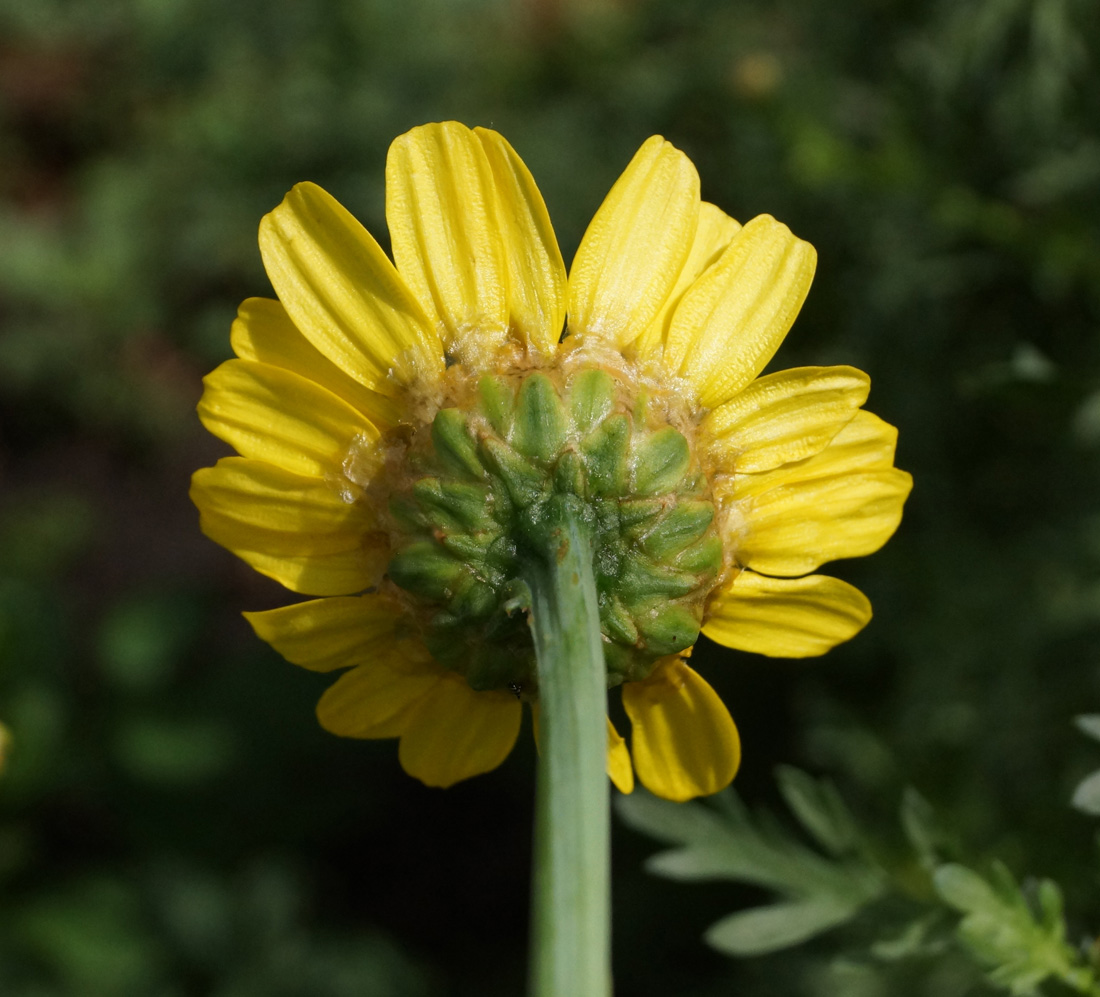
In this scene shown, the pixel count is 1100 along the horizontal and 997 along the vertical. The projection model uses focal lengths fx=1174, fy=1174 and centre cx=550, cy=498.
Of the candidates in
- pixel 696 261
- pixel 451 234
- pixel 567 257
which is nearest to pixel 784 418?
pixel 696 261

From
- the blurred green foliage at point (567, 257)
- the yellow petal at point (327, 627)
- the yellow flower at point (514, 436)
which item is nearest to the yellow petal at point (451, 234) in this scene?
the yellow flower at point (514, 436)

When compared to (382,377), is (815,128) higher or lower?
higher

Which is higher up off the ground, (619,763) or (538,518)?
(538,518)

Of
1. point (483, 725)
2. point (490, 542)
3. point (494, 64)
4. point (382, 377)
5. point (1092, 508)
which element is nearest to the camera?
point (490, 542)

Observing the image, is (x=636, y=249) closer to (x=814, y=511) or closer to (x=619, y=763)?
(x=814, y=511)

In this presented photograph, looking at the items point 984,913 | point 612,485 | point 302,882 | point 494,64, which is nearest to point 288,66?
point 494,64

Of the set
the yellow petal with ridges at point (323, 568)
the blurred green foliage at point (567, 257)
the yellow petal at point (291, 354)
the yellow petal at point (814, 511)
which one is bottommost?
the yellow petal with ridges at point (323, 568)

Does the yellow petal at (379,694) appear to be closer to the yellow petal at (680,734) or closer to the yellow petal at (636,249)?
the yellow petal at (680,734)

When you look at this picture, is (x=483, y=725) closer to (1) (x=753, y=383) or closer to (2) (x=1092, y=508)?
(1) (x=753, y=383)
